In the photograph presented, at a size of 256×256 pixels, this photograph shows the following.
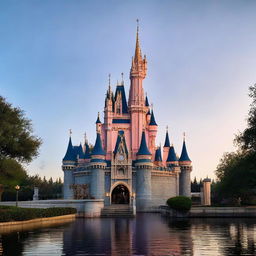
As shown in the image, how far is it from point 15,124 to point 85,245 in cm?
1550

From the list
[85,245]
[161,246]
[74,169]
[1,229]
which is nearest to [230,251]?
[161,246]

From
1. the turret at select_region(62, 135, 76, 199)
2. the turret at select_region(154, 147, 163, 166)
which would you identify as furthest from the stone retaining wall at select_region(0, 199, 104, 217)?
the turret at select_region(154, 147, 163, 166)

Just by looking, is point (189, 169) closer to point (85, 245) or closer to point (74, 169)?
point (74, 169)

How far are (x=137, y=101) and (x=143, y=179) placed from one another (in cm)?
1214

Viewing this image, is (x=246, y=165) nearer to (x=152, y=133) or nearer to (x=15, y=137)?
(x=15, y=137)

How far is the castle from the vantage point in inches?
2000

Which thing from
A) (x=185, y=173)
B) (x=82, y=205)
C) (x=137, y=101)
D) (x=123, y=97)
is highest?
(x=123, y=97)

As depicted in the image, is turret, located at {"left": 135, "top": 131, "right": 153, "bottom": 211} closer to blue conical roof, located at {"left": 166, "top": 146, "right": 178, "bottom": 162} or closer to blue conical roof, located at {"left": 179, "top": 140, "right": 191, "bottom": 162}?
blue conical roof, located at {"left": 166, "top": 146, "right": 178, "bottom": 162}

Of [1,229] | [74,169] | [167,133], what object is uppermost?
[167,133]

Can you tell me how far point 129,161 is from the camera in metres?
52.2

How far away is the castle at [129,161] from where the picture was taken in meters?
50.8

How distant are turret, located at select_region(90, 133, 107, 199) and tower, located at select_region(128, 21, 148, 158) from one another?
6.34 metres

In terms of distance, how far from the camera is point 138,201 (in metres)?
50.6

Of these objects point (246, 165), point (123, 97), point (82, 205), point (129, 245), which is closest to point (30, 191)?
point (123, 97)
